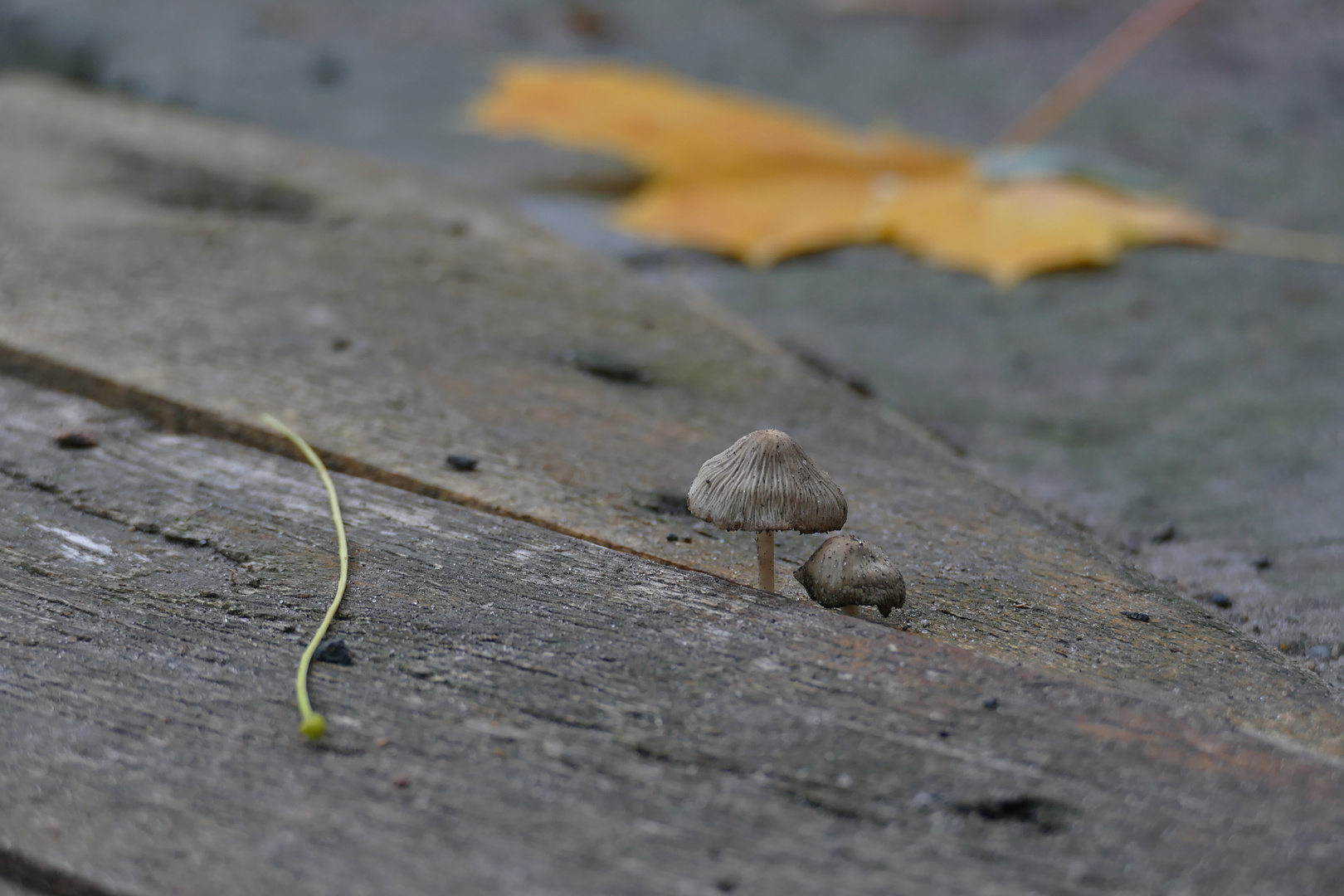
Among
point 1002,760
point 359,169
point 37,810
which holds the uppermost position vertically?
point 359,169

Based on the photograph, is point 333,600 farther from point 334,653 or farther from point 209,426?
point 209,426

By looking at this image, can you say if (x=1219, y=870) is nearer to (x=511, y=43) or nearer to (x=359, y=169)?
(x=359, y=169)

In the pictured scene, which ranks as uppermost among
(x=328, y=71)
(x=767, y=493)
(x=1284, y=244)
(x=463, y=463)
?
(x=1284, y=244)

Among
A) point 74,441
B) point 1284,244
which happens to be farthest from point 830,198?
point 74,441

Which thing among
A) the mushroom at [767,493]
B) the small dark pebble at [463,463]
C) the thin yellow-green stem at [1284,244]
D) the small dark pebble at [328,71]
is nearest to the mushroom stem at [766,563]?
the mushroom at [767,493]

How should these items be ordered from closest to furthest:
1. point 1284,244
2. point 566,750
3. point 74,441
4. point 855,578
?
point 566,750 → point 855,578 → point 74,441 → point 1284,244

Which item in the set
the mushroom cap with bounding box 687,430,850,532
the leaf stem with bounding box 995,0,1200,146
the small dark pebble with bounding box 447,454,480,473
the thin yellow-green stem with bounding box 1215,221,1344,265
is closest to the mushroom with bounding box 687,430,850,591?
the mushroom cap with bounding box 687,430,850,532

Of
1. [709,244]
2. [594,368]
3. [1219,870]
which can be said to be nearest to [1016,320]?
[709,244]

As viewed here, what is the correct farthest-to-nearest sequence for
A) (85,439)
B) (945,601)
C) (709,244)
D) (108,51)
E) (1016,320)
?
(108,51)
(709,244)
(1016,320)
(85,439)
(945,601)
